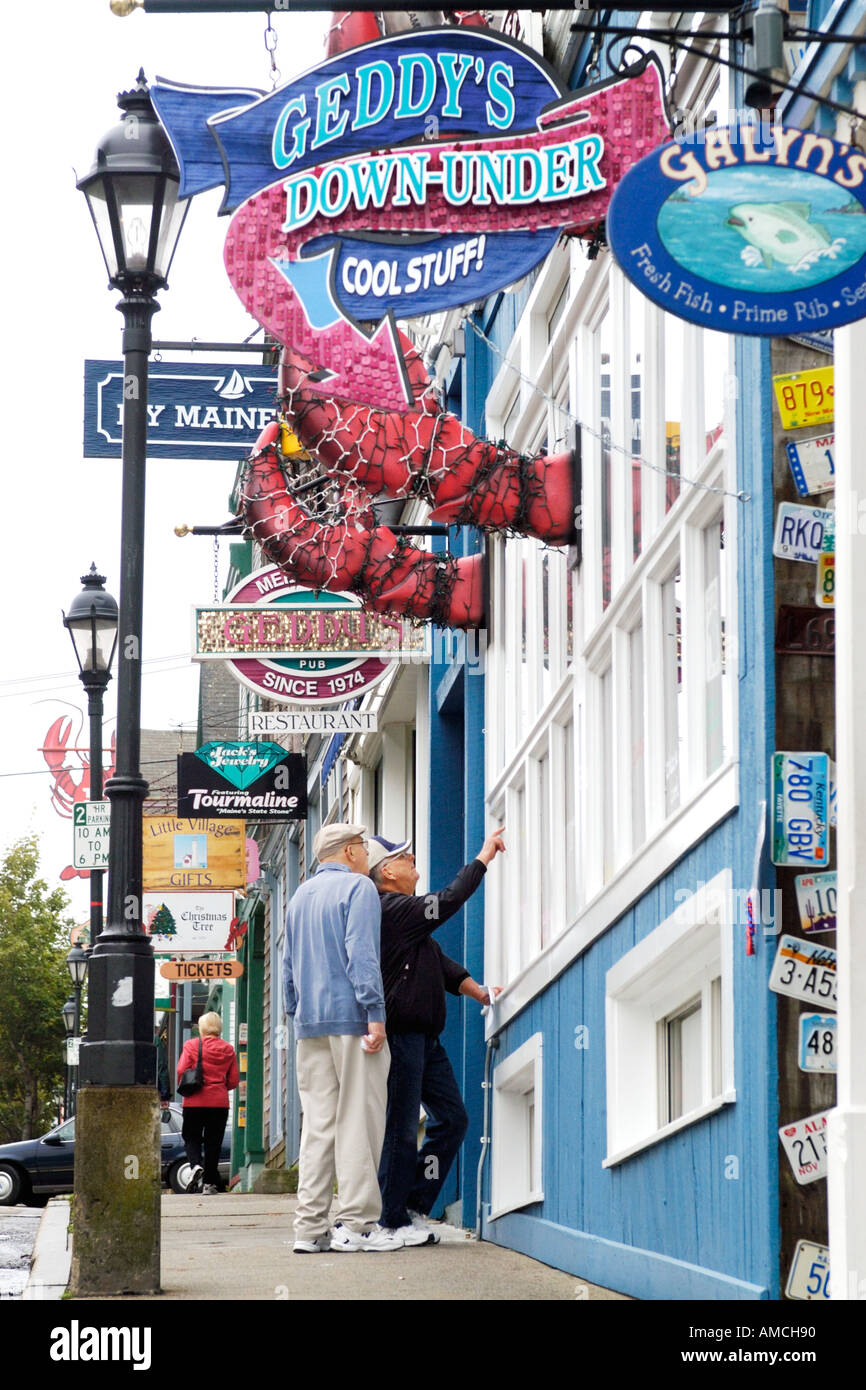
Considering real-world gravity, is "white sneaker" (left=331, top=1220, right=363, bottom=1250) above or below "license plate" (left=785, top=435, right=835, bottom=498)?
below

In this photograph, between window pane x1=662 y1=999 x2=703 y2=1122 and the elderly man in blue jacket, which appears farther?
the elderly man in blue jacket

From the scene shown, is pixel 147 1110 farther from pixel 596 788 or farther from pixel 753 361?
pixel 753 361

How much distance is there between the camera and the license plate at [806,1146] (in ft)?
16.9

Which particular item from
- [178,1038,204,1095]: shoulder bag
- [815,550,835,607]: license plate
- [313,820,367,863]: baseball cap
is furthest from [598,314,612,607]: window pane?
[178,1038,204,1095]: shoulder bag

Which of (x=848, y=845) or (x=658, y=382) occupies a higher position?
(x=658, y=382)

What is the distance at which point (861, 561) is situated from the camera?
5102 millimetres

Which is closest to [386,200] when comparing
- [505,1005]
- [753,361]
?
[753,361]

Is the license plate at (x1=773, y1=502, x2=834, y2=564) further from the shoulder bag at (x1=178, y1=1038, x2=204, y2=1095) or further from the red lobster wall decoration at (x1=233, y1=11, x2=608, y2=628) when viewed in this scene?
the shoulder bag at (x1=178, y1=1038, x2=204, y2=1095)

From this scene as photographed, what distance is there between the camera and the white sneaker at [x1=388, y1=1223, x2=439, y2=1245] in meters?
8.99

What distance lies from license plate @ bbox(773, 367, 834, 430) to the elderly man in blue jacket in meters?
3.74

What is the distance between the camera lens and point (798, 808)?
17.4 ft

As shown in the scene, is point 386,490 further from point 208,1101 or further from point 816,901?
point 208,1101

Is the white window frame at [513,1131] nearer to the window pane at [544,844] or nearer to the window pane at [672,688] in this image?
the window pane at [544,844]
